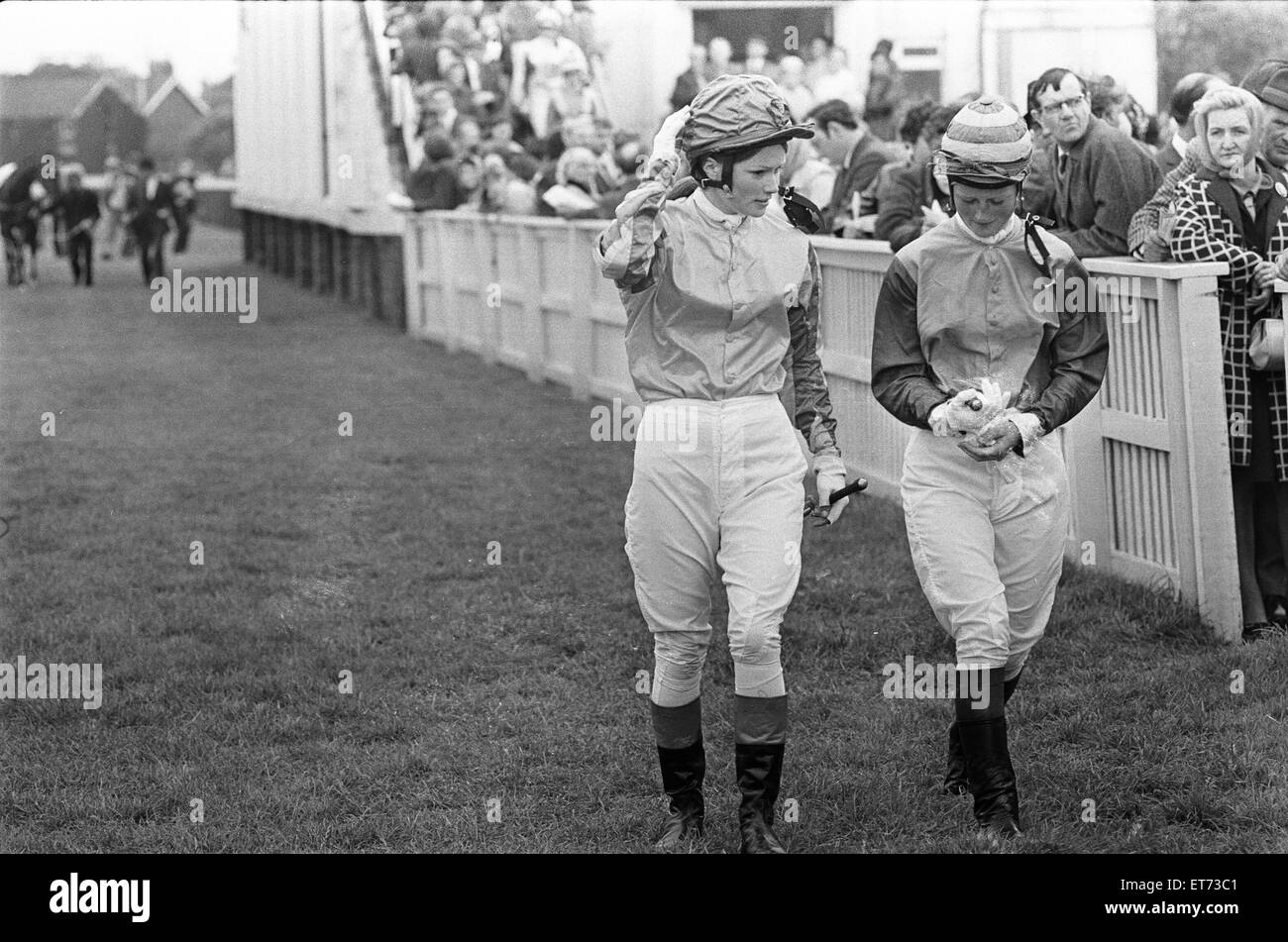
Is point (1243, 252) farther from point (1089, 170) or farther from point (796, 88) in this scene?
point (796, 88)

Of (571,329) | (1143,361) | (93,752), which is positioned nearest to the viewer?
(93,752)

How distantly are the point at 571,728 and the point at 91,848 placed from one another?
1.76 metres

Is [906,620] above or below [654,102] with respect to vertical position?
below

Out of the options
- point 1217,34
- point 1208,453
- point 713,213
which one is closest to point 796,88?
point 1208,453

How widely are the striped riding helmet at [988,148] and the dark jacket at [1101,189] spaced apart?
110 inches

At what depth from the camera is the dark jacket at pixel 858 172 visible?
1109cm

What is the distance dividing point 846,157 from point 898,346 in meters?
6.35

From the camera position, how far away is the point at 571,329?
15.6 metres

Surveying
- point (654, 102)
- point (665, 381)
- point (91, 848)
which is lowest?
point (91, 848)

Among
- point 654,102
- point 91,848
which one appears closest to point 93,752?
point 91,848

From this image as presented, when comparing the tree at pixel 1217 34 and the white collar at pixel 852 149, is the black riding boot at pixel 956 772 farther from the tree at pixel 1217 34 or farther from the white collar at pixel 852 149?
the tree at pixel 1217 34

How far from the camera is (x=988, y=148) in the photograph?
5.34m

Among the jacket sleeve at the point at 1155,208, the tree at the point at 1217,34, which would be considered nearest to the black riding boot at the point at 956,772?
the jacket sleeve at the point at 1155,208
